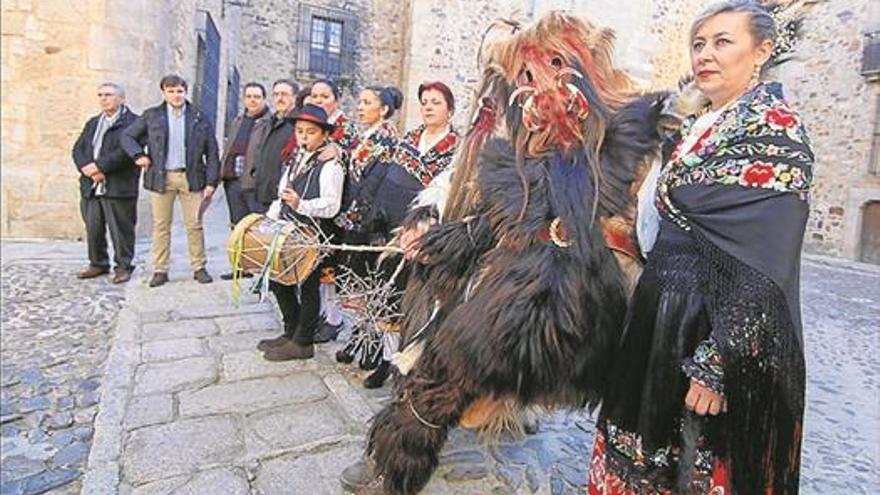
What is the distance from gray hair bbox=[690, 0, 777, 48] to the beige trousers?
470cm

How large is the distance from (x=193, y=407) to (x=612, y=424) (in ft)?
6.87

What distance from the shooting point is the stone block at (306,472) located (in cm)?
226

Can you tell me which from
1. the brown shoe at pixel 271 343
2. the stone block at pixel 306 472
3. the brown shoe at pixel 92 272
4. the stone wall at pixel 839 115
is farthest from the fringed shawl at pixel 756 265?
the stone wall at pixel 839 115

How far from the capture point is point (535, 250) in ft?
5.13

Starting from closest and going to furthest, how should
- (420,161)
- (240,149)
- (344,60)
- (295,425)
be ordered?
(295,425), (420,161), (240,149), (344,60)

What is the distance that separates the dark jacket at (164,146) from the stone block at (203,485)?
11.3 feet

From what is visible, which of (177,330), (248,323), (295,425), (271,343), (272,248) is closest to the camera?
(295,425)

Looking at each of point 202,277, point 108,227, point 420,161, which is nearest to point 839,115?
point 420,161

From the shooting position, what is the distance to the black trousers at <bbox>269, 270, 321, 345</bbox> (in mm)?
3508

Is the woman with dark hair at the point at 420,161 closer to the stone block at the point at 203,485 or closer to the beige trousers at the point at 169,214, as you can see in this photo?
the stone block at the point at 203,485

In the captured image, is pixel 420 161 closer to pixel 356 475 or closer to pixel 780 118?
pixel 356 475

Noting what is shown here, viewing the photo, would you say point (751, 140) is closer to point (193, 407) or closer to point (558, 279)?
point (558, 279)

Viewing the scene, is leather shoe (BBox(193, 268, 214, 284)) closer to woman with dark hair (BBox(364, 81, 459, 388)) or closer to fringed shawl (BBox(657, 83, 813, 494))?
woman with dark hair (BBox(364, 81, 459, 388))

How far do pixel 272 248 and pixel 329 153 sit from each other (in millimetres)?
789
